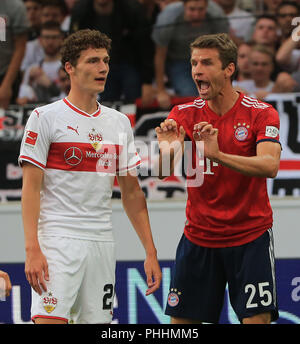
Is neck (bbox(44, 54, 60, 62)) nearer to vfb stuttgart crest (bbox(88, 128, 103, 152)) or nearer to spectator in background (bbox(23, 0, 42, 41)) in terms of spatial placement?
spectator in background (bbox(23, 0, 42, 41))

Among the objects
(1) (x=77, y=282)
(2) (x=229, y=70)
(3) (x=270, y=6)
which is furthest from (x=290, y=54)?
(1) (x=77, y=282)

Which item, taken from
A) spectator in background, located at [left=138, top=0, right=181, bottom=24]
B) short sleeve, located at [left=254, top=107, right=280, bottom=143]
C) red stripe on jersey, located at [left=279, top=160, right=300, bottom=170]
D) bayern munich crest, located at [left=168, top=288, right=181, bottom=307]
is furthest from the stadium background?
spectator in background, located at [left=138, top=0, right=181, bottom=24]

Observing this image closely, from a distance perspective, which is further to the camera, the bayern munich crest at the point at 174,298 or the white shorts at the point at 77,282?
the bayern munich crest at the point at 174,298

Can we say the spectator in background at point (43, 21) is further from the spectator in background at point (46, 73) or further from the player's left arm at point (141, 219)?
the player's left arm at point (141, 219)

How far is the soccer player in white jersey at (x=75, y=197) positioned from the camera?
398cm

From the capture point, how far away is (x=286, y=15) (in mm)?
6922

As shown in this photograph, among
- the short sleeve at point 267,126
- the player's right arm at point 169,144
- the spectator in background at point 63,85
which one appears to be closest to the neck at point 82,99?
the player's right arm at point 169,144

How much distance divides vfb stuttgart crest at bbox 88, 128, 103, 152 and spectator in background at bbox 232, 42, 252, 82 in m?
2.97

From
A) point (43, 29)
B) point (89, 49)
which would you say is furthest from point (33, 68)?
point (89, 49)

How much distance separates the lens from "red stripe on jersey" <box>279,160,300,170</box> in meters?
6.22

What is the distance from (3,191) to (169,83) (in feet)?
5.82

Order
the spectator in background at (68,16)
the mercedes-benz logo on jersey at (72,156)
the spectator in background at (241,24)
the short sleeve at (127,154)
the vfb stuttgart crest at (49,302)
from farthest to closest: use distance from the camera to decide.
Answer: the spectator in background at (68,16) → the spectator in background at (241,24) → the short sleeve at (127,154) → the mercedes-benz logo on jersey at (72,156) → the vfb stuttgart crest at (49,302)

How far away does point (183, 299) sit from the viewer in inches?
170

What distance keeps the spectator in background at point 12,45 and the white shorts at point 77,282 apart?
10.5 feet
